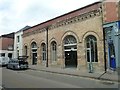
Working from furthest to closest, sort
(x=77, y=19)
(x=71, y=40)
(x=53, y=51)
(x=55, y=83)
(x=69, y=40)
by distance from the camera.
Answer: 1. (x=53, y=51)
2. (x=69, y=40)
3. (x=71, y=40)
4. (x=77, y=19)
5. (x=55, y=83)

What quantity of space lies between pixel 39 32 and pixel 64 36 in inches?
273

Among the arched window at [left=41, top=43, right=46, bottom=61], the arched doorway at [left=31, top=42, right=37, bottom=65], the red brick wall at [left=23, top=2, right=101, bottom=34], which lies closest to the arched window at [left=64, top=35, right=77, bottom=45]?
the red brick wall at [left=23, top=2, right=101, bottom=34]

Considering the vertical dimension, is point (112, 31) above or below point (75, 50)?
above

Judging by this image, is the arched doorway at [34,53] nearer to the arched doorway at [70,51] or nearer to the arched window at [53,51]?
the arched window at [53,51]

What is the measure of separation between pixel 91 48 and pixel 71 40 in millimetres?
3712

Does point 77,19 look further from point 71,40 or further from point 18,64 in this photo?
point 18,64

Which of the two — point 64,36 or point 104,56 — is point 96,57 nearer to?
point 104,56

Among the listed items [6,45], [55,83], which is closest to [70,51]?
[55,83]

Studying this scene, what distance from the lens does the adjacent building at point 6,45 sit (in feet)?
145

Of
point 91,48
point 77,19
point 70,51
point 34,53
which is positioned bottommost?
point 34,53

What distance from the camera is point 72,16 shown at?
2450 centimetres

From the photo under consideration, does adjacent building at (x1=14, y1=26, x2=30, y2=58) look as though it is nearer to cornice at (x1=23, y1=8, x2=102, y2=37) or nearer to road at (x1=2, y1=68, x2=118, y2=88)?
cornice at (x1=23, y1=8, x2=102, y2=37)

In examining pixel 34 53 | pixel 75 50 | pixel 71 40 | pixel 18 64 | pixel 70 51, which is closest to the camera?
pixel 75 50

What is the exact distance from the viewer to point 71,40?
25.0 meters
